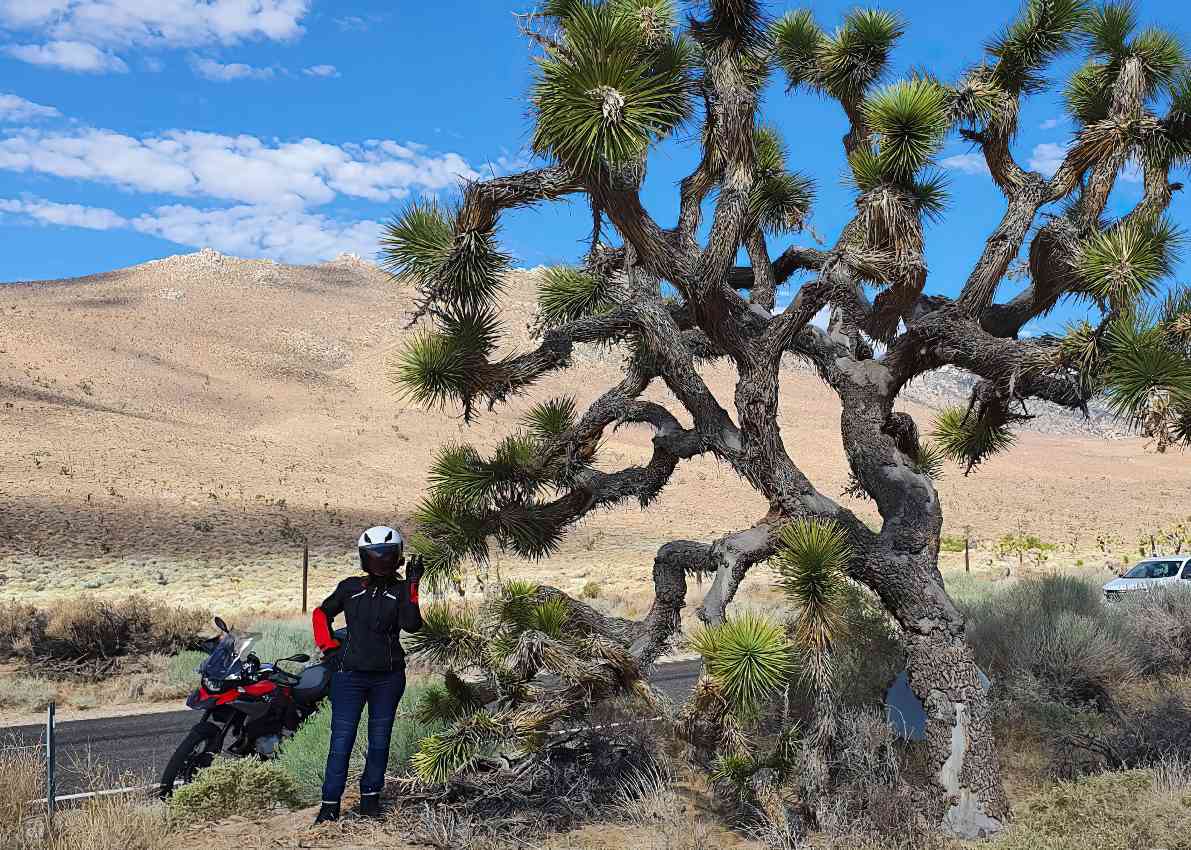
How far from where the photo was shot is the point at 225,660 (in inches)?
300

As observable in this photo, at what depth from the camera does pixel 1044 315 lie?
28.6 feet

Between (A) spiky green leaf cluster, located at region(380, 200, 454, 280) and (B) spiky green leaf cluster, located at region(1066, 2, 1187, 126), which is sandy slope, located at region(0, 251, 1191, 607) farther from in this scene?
(B) spiky green leaf cluster, located at region(1066, 2, 1187, 126)

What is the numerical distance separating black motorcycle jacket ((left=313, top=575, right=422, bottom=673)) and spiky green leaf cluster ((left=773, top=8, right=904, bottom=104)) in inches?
214

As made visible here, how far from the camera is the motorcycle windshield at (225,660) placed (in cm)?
754

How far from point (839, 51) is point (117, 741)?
9.27 meters

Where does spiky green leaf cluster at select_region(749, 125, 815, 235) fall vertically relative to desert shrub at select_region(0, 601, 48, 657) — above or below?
above

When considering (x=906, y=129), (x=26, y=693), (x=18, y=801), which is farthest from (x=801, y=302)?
(x=26, y=693)

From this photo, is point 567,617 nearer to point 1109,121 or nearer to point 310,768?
point 310,768

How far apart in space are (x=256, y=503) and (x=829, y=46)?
1487 inches

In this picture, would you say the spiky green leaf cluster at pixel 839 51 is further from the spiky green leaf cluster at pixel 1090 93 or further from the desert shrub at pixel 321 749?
the desert shrub at pixel 321 749

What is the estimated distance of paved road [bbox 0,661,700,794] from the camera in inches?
346

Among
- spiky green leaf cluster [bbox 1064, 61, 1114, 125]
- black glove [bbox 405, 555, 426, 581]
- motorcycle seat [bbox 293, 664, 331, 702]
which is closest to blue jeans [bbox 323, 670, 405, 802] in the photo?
black glove [bbox 405, 555, 426, 581]

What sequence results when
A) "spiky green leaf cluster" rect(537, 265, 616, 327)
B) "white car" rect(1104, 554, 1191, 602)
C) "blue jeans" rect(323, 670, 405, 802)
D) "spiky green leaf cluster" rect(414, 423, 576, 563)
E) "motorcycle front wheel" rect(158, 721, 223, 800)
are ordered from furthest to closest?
"white car" rect(1104, 554, 1191, 602) → "spiky green leaf cluster" rect(537, 265, 616, 327) → "spiky green leaf cluster" rect(414, 423, 576, 563) → "motorcycle front wheel" rect(158, 721, 223, 800) → "blue jeans" rect(323, 670, 405, 802)

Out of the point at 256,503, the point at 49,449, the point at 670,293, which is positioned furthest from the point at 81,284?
the point at 670,293
